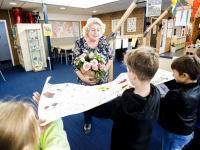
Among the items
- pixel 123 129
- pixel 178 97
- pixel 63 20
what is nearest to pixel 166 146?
pixel 178 97

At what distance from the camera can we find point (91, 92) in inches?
48.7

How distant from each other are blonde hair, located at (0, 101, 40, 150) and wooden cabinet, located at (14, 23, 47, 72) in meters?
5.09

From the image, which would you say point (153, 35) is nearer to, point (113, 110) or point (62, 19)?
point (62, 19)

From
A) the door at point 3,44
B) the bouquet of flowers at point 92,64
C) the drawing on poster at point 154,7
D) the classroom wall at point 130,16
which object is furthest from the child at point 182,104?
the door at point 3,44

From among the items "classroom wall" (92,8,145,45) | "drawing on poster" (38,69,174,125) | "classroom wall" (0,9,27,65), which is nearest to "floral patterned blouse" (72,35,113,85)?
"drawing on poster" (38,69,174,125)

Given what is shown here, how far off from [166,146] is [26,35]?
5.54 meters

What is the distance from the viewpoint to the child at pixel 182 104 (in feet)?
3.35

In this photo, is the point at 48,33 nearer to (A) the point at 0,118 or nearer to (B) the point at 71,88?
(B) the point at 71,88

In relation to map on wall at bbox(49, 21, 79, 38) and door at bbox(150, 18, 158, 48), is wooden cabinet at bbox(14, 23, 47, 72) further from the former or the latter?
door at bbox(150, 18, 158, 48)

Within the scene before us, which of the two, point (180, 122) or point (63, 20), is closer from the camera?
point (180, 122)

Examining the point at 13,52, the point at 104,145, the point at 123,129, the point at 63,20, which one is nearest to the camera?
the point at 123,129

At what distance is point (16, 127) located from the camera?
47 cm

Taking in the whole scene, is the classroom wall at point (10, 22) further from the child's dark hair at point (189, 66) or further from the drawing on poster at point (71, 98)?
the child's dark hair at point (189, 66)

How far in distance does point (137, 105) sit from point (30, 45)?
530 cm
